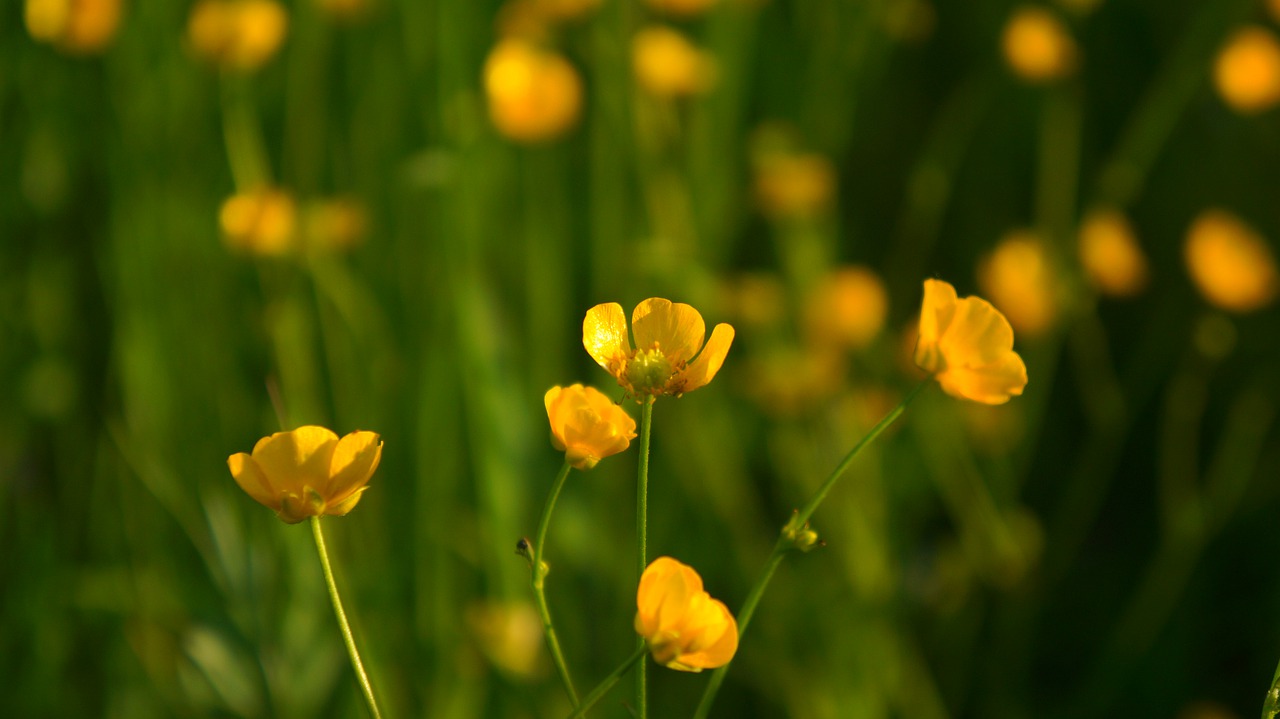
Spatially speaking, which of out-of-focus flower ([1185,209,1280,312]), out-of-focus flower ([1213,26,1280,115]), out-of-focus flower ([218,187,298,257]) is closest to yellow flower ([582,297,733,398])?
out-of-focus flower ([218,187,298,257])

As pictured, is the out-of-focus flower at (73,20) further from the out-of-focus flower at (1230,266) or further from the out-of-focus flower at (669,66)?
the out-of-focus flower at (1230,266)

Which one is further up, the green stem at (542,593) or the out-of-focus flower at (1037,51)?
the out-of-focus flower at (1037,51)

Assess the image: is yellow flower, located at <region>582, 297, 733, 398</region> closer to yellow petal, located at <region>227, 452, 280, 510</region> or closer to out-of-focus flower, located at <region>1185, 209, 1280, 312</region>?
yellow petal, located at <region>227, 452, 280, 510</region>

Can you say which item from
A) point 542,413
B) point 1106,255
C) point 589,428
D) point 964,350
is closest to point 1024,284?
point 1106,255

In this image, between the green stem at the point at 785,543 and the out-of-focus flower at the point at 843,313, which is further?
the out-of-focus flower at the point at 843,313

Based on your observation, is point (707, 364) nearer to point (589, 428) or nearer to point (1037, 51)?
point (589, 428)

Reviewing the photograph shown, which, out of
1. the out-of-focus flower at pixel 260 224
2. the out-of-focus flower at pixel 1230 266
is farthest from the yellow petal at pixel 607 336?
the out-of-focus flower at pixel 1230 266
